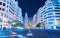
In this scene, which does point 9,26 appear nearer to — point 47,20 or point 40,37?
point 40,37

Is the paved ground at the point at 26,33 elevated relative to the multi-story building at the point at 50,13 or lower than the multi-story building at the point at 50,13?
lower

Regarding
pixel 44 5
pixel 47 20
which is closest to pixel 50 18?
pixel 47 20

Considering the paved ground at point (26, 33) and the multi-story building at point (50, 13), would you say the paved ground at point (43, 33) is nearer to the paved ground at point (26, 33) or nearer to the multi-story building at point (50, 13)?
the paved ground at point (26, 33)

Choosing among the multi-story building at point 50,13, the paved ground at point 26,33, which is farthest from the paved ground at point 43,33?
the multi-story building at point 50,13

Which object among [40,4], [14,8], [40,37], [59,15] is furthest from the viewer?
[14,8]

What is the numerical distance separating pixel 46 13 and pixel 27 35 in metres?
0.53

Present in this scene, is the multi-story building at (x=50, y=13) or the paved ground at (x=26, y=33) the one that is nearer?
the paved ground at (x=26, y=33)

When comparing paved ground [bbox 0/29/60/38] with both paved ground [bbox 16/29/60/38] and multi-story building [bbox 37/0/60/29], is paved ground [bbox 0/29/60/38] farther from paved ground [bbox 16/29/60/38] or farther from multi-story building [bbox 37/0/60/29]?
multi-story building [bbox 37/0/60/29]

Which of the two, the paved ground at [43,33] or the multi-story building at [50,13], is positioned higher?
the multi-story building at [50,13]

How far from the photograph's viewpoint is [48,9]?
2486mm

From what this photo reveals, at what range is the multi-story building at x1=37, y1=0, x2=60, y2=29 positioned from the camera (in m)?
2.33

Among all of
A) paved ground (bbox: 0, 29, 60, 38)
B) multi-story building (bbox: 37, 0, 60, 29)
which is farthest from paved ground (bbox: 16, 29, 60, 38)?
multi-story building (bbox: 37, 0, 60, 29)

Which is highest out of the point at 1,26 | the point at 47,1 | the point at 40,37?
the point at 47,1

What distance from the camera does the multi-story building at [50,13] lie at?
2329mm
